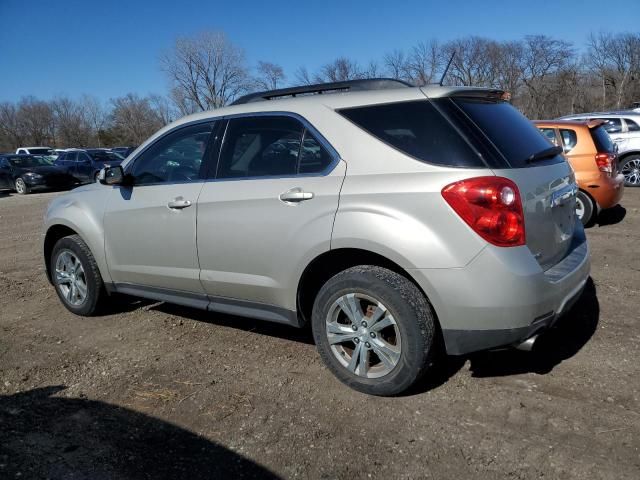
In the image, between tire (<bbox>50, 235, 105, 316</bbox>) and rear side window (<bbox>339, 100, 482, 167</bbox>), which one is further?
tire (<bbox>50, 235, 105, 316</bbox>)

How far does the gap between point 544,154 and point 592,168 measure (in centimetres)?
490

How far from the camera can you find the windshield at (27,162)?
2066 cm

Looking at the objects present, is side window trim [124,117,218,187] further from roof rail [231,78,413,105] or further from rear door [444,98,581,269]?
rear door [444,98,581,269]

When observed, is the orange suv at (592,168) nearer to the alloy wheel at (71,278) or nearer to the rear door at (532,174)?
the rear door at (532,174)

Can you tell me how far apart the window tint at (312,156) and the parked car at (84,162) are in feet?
62.9

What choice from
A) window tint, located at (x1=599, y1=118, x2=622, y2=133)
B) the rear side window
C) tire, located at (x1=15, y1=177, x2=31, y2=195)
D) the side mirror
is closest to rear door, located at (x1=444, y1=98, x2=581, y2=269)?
the rear side window

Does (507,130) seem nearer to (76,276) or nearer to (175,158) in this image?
(175,158)

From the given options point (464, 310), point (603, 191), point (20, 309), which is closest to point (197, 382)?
point (464, 310)

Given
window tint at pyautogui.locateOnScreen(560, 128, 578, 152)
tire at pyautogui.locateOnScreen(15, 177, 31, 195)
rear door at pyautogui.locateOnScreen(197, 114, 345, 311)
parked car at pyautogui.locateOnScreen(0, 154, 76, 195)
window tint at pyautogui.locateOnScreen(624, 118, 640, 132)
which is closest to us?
rear door at pyautogui.locateOnScreen(197, 114, 345, 311)

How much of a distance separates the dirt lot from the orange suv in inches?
127

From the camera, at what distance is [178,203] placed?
3807 millimetres

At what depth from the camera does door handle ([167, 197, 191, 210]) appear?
149 inches

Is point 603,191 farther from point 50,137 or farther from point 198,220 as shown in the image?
point 50,137

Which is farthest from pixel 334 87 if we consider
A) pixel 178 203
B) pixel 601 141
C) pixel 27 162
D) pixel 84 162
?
pixel 27 162
